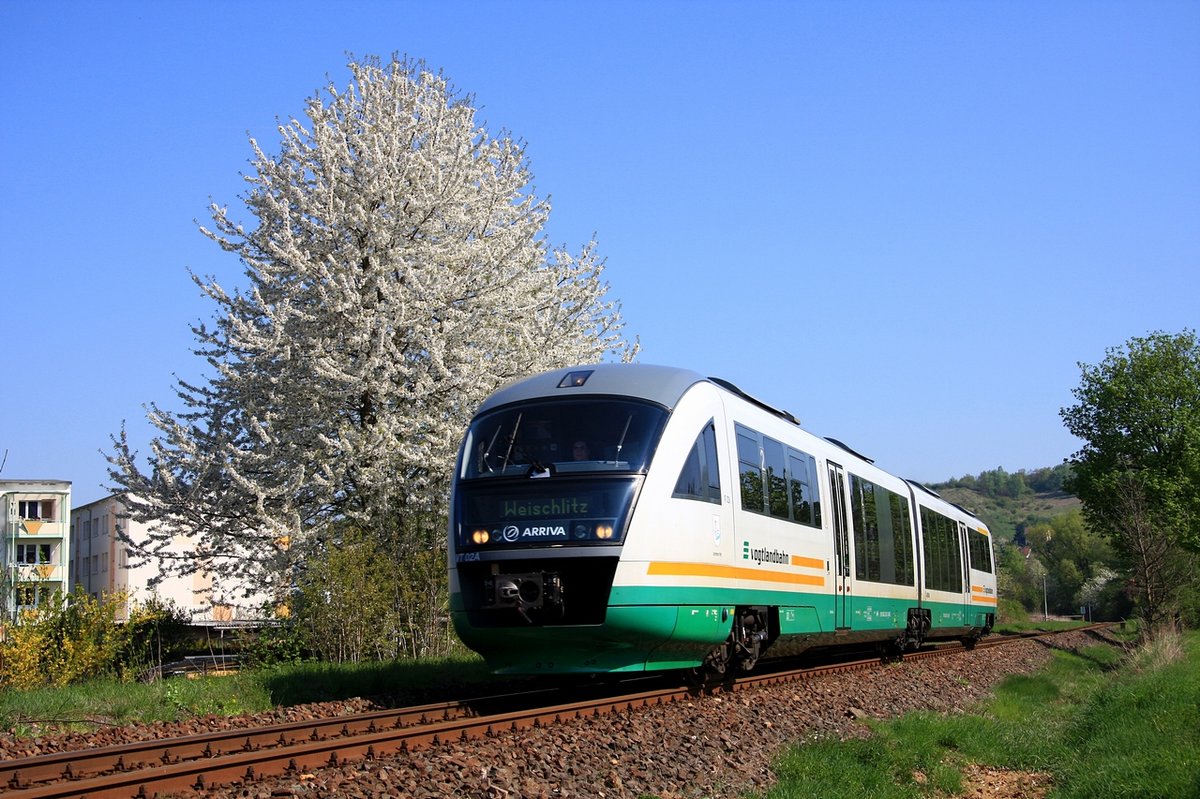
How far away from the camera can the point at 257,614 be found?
19734 millimetres

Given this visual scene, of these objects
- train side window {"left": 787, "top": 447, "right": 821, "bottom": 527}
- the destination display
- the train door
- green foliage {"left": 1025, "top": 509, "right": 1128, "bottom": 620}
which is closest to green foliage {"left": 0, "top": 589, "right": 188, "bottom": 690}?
the destination display

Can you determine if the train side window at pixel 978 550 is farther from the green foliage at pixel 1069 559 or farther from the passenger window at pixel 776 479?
the green foliage at pixel 1069 559

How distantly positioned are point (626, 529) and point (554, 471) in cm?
98

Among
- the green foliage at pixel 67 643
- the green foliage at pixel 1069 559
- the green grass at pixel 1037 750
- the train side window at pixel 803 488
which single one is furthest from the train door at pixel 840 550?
the green foliage at pixel 1069 559

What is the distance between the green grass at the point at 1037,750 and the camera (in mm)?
9250

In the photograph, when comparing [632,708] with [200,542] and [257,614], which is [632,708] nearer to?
[257,614]

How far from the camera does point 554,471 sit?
434 inches

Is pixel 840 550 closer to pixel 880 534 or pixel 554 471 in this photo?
pixel 880 534

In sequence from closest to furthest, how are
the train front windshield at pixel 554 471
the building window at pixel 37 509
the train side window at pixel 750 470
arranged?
the train front windshield at pixel 554 471
the train side window at pixel 750 470
the building window at pixel 37 509

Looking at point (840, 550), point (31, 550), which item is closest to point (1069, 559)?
point (31, 550)

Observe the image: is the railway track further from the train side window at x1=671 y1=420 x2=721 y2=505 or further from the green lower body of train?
the train side window at x1=671 y1=420 x2=721 y2=505

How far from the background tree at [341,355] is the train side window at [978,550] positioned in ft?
37.5

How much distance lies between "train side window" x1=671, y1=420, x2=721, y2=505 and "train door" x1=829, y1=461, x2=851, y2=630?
481 cm

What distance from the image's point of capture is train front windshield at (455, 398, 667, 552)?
35.1 ft
